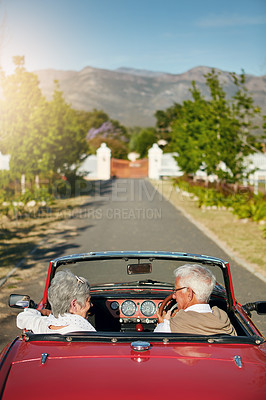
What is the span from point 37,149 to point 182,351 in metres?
19.1

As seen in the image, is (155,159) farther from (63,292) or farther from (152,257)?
(63,292)

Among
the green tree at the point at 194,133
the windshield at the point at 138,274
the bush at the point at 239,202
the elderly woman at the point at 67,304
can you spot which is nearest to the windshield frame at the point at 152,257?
the windshield at the point at 138,274

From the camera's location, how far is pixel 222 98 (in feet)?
76.9

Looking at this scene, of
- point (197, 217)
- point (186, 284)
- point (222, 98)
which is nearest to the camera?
point (186, 284)

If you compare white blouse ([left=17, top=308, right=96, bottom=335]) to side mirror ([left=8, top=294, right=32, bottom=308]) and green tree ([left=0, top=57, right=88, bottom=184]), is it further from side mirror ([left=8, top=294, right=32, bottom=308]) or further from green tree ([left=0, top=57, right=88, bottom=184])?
green tree ([left=0, top=57, right=88, bottom=184])

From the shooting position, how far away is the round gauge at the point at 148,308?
4.60 meters

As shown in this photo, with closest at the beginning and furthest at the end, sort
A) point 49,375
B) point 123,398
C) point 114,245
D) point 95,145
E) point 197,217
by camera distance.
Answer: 1. point 123,398
2. point 49,375
3. point 114,245
4. point 197,217
5. point 95,145

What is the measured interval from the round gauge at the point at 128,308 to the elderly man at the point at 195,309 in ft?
4.06

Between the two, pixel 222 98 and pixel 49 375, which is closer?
pixel 49 375

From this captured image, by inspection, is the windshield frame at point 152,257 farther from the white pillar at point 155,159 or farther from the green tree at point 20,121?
the white pillar at point 155,159

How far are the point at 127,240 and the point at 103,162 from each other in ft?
148

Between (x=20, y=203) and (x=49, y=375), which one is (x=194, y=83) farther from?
(x=49, y=375)

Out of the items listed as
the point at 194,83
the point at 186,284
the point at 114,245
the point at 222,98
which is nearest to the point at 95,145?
the point at 194,83

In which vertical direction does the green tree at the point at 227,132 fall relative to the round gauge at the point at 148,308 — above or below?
above
